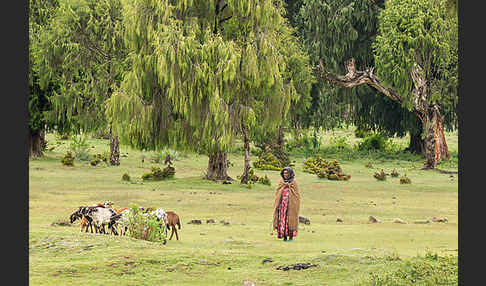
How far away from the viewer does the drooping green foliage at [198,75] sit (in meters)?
27.3

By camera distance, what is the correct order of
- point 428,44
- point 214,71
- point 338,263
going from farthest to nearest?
point 428,44 < point 214,71 < point 338,263

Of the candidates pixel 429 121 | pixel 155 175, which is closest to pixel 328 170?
pixel 429 121

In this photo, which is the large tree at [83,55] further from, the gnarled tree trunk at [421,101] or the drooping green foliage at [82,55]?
the gnarled tree trunk at [421,101]

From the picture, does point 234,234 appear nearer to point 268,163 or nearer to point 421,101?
point 268,163

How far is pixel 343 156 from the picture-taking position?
155 feet

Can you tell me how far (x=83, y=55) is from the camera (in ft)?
121

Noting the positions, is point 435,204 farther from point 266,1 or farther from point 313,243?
point 313,243

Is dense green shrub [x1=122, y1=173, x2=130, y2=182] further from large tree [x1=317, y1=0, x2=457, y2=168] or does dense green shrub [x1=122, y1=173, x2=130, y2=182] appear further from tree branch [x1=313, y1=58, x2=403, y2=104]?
tree branch [x1=313, y1=58, x2=403, y2=104]

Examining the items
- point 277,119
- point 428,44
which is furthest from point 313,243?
point 428,44

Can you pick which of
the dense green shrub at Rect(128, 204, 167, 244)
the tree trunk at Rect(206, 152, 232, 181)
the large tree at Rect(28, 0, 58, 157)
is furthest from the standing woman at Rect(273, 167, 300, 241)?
the large tree at Rect(28, 0, 58, 157)

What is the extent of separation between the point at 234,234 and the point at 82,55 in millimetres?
23247

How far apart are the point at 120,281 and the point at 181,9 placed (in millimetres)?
18877

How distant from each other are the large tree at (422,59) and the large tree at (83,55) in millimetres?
13946

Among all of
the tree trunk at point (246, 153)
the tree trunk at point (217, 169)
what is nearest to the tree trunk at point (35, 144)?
the tree trunk at point (217, 169)
